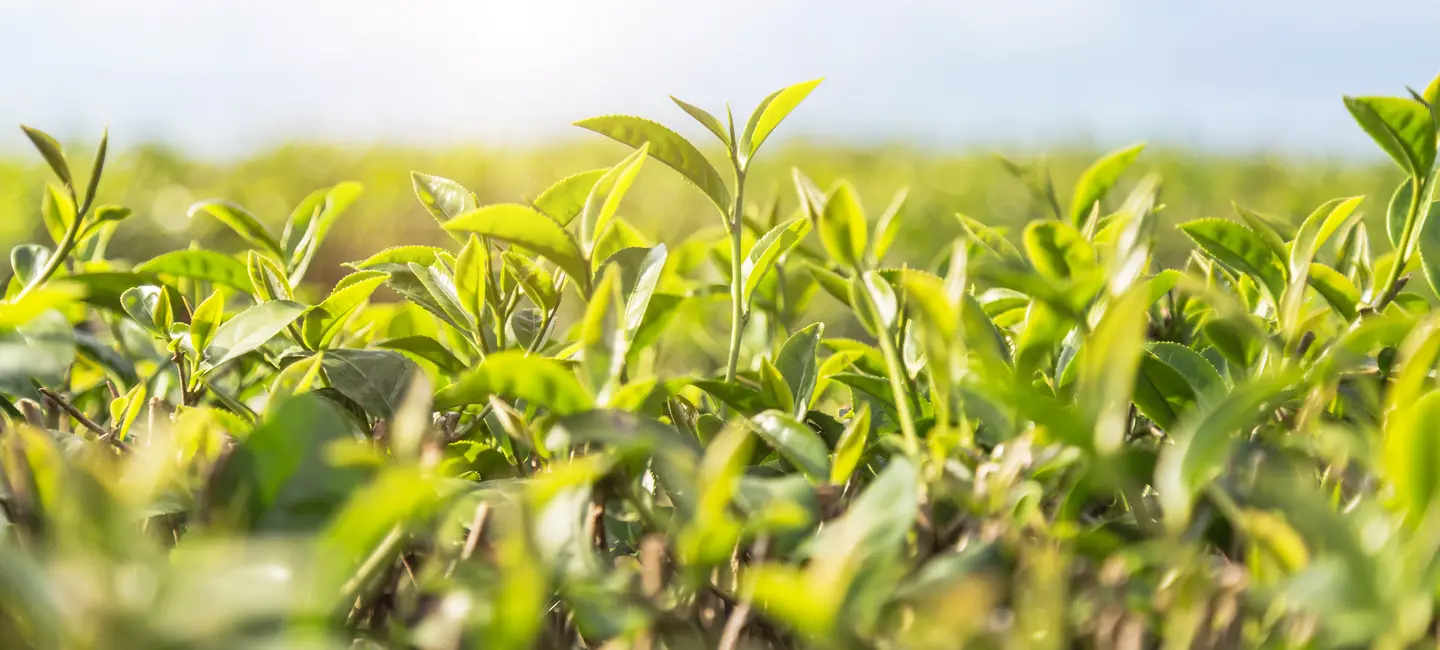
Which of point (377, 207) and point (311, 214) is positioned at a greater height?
point (311, 214)

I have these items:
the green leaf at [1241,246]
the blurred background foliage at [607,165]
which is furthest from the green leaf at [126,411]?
the blurred background foliage at [607,165]

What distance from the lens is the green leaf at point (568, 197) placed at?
76 cm

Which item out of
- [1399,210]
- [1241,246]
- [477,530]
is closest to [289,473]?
[477,530]

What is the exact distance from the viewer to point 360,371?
724mm

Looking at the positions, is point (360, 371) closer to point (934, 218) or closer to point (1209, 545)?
point (1209, 545)

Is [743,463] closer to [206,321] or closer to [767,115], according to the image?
[767,115]

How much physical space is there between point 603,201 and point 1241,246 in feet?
1.60

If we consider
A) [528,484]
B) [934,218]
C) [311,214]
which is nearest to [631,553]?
[528,484]

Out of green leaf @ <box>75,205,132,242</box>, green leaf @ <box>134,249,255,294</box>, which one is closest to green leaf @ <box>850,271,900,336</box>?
green leaf @ <box>134,249,255,294</box>

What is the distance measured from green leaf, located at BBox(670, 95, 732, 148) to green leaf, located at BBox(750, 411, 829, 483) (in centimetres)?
23

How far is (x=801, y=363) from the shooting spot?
0.80 metres

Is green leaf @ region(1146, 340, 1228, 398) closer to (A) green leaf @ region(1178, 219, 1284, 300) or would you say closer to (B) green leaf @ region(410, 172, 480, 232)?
(A) green leaf @ region(1178, 219, 1284, 300)

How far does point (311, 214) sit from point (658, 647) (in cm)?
67

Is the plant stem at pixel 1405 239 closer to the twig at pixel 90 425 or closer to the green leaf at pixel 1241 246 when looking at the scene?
the green leaf at pixel 1241 246
